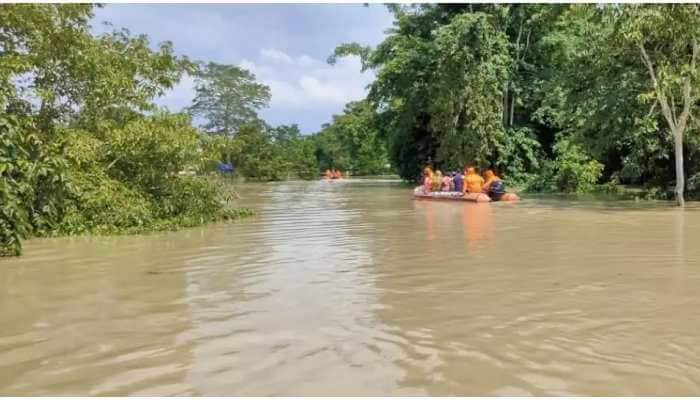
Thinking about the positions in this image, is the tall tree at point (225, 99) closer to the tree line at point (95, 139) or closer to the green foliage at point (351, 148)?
the green foliage at point (351, 148)

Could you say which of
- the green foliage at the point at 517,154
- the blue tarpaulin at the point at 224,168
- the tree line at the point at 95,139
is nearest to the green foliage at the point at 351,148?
the blue tarpaulin at the point at 224,168

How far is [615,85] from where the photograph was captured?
18.8m

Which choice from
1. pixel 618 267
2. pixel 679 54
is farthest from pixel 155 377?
pixel 679 54

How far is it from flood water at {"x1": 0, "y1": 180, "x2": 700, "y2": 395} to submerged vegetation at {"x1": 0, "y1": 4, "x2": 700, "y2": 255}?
1.83 metres

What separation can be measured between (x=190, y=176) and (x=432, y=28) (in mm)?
23583

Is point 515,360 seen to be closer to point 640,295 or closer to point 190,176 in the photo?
point 640,295

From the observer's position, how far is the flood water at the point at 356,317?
3.77 meters

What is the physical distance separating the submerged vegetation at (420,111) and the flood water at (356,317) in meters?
1.83

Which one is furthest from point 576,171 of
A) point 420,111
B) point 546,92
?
point 420,111

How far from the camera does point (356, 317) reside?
5.25 meters

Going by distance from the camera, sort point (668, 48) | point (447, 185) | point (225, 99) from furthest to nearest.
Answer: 1. point (225, 99)
2. point (447, 185)
3. point (668, 48)

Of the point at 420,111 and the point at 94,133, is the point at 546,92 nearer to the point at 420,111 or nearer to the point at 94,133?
the point at 420,111

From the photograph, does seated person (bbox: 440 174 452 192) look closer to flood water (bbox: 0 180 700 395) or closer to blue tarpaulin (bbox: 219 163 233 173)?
blue tarpaulin (bbox: 219 163 233 173)

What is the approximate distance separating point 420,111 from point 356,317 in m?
29.9
